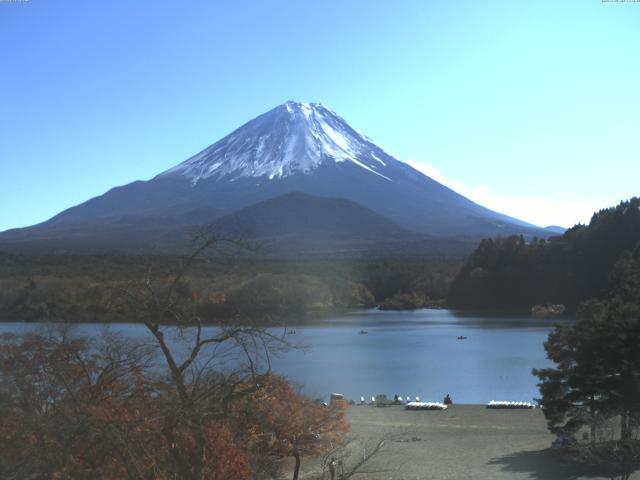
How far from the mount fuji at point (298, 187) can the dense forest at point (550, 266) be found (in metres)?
32.2

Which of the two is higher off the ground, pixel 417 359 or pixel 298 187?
pixel 298 187

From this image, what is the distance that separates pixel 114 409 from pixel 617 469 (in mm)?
5790

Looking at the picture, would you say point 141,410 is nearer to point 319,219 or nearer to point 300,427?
point 300,427

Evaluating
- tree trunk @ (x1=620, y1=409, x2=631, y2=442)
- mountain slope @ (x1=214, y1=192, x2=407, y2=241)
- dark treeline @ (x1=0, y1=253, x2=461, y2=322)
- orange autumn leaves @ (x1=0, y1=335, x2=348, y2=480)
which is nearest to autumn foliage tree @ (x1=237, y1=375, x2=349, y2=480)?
orange autumn leaves @ (x1=0, y1=335, x2=348, y2=480)

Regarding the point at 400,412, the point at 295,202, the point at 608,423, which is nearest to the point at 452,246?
the point at 295,202

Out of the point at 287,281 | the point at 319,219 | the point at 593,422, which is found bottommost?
the point at 593,422

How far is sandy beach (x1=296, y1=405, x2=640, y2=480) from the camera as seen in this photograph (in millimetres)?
9336

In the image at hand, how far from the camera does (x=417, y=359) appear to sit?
78.3 ft

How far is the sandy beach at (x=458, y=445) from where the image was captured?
934 cm

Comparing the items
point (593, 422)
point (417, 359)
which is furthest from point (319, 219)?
point (593, 422)

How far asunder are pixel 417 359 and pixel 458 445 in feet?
41.2

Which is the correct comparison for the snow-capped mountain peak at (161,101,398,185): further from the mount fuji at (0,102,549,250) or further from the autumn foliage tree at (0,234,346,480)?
the autumn foliage tree at (0,234,346,480)

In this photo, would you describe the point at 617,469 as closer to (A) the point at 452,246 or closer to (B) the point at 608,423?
(B) the point at 608,423

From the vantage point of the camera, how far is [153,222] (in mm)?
72250
